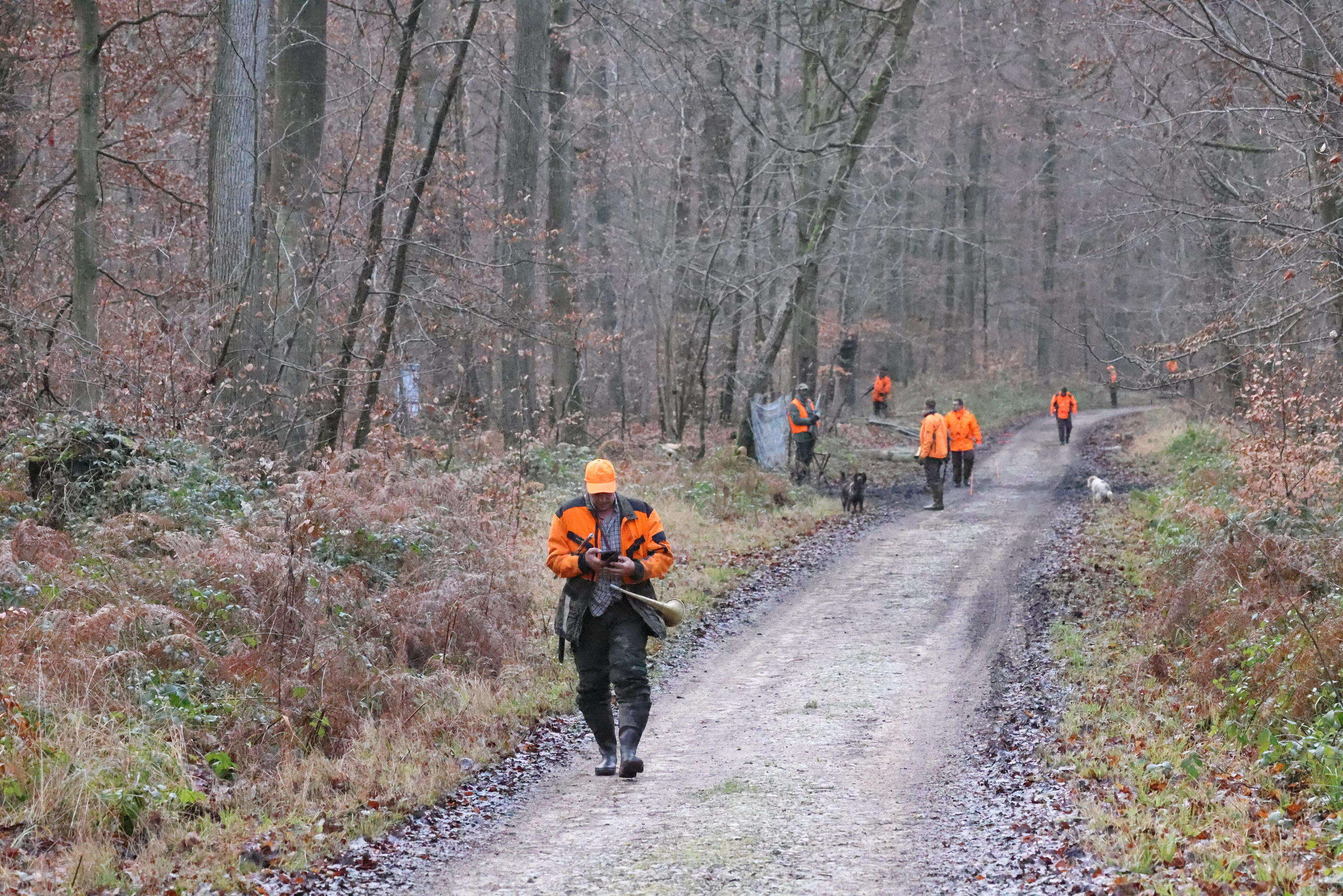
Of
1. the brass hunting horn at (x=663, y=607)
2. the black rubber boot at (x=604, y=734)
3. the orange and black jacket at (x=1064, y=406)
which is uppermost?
the orange and black jacket at (x=1064, y=406)

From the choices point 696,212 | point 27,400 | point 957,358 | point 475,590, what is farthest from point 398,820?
point 957,358

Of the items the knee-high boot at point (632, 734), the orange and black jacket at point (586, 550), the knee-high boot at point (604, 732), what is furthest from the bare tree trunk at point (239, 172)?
the knee-high boot at point (632, 734)

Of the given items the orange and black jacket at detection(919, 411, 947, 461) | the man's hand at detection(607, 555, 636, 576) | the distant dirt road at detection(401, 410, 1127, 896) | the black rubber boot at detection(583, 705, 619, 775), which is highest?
the orange and black jacket at detection(919, 411, 947, 461)

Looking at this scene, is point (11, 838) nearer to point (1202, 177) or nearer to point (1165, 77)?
point (1165, 77)

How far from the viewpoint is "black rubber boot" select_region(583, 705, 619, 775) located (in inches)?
310

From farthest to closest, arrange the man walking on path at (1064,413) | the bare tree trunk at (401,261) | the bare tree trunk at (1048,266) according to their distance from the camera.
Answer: the bare tree trunk at (1048,266) → the man walking on path at (1064,413) → the bare tree trunk at (401,261)

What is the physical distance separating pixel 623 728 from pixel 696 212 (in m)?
27.6

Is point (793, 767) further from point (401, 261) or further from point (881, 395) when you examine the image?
point (881, 395)

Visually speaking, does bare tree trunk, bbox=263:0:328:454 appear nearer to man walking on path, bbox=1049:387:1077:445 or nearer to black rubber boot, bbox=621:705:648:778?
black rubber boot, bbox=621:705:648:778

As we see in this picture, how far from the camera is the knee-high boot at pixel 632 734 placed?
7.71 meters

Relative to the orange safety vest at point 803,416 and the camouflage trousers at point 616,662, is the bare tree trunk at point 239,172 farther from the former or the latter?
the orange safety vest at point 803,416

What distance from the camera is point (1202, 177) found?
2000 centimetres

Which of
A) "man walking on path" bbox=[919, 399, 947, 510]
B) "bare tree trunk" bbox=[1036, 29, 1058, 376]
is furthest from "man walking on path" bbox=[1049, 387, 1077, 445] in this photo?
"man walking on path" bbox=[919, 399, 947, 510]

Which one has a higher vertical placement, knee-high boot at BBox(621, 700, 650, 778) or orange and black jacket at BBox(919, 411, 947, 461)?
orange and black jacket at BBox(919, 411, 947, 461)
